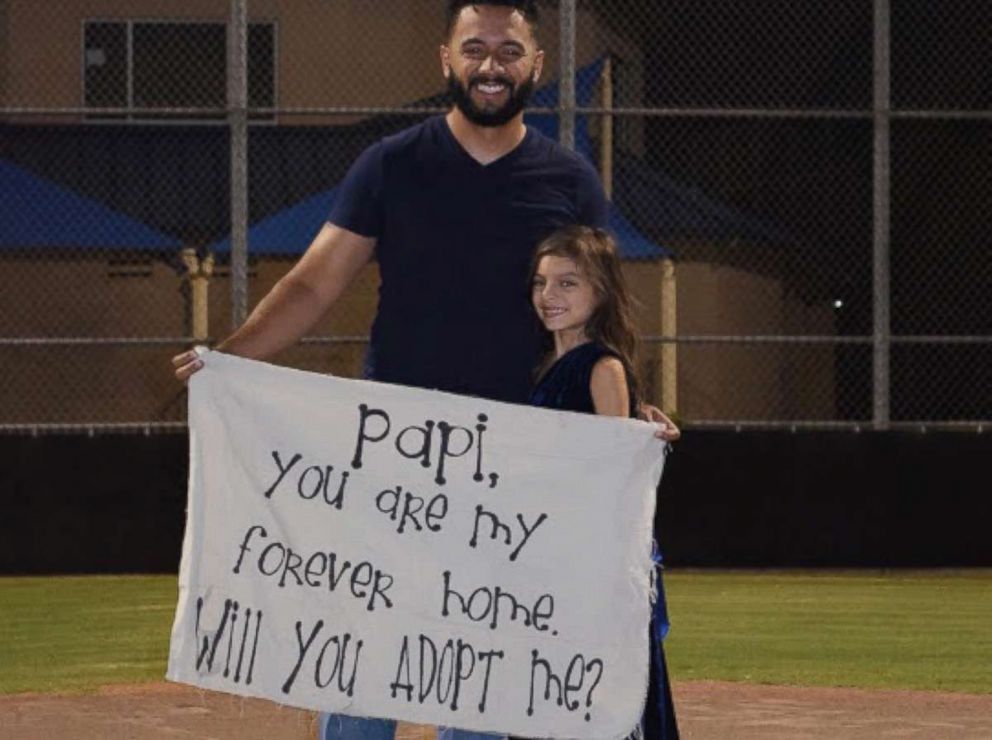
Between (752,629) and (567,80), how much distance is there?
4.93m

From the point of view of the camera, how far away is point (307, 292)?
6480 mm

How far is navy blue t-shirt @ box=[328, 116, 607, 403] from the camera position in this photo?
6.37 meters

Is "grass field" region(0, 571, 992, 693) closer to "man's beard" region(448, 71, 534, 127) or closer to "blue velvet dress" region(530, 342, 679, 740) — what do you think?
"blue velvet dress" region(530, 342, 679, 740)

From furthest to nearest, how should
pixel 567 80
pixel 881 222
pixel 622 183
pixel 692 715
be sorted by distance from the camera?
pixel 622 183
pixel 881 222
pixel 567 80
pixel 692 715

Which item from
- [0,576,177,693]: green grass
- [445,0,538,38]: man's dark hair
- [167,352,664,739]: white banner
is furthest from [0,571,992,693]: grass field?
[445,0,538,38]: man's dark hair

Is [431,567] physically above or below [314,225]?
below

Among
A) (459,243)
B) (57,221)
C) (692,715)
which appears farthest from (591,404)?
(57,221)

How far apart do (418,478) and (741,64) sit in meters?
14.2

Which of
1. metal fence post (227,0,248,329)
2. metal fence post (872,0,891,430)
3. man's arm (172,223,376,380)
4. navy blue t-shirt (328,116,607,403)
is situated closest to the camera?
navy blue t-shirt (328,116,607,403)

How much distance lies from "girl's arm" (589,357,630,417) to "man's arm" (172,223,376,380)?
2.13 feet

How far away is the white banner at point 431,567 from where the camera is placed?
20.6ft

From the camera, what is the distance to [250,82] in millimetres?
21344

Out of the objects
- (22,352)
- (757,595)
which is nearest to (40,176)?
(22,352)

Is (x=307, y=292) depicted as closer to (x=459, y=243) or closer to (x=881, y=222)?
(x=459, y=243)
